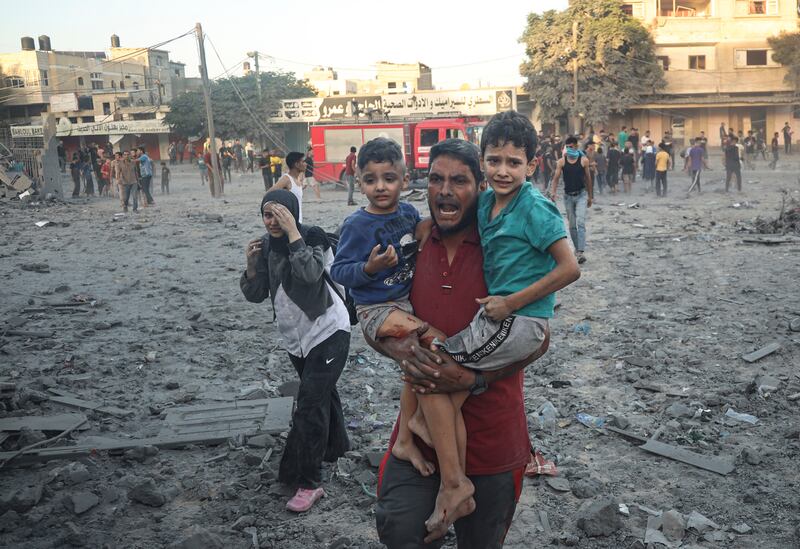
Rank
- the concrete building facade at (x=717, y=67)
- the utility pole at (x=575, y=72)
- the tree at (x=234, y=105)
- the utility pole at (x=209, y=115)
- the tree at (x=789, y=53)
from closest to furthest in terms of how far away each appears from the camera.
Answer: the utility pole at (x=209, y=115) → the utility pole at (x=575, y=72) → the tree at (x=789, y=53) → the concrete building facade at (x=717, y=67) → the tree at (x=234, y=105)

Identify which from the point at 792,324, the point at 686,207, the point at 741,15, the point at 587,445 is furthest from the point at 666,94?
the point at 587,445

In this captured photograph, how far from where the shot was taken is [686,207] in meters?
17.0

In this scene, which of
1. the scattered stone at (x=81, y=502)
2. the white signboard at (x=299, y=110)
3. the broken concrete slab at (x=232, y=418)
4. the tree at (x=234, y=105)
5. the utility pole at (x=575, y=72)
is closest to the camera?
the scattered stone at (x=81, y=502)

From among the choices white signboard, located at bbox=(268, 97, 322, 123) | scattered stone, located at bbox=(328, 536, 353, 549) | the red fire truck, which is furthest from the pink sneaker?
white signboard, located at bbox=(268, 97, 322, 123)

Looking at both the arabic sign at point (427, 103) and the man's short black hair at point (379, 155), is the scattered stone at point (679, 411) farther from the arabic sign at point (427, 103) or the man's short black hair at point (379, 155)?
the arabic sign at point (427, 103)

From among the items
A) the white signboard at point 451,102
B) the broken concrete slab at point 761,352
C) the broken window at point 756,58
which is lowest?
the broken concrete slab at point 761,352

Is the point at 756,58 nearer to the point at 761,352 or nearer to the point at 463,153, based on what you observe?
the point at 761,352

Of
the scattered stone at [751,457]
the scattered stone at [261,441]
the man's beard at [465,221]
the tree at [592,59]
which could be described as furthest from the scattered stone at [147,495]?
the tree at [592,59]

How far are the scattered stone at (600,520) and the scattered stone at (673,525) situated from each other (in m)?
0.22

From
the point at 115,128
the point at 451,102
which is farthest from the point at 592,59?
the point at 115,128

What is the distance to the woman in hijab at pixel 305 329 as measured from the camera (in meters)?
3.95

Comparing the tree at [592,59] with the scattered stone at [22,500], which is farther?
the tree at [592,59]

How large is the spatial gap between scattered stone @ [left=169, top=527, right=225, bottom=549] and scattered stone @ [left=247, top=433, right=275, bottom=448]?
4.05 feet

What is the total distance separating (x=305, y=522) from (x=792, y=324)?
5209 mm
